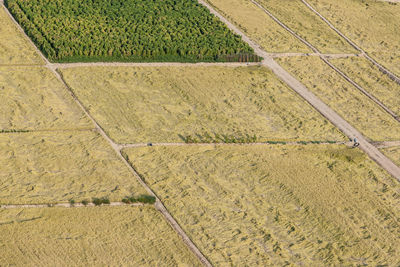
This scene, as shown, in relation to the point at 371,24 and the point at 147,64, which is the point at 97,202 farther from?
the point at 371,24

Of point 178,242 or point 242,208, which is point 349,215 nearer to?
point 242,208

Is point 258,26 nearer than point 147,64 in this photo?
No

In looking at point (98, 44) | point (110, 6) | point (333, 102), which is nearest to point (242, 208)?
point (333, 102)

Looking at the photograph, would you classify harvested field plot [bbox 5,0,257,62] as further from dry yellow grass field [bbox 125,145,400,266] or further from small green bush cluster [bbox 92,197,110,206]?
small green bush cluster [bbox 92,197,110,206]

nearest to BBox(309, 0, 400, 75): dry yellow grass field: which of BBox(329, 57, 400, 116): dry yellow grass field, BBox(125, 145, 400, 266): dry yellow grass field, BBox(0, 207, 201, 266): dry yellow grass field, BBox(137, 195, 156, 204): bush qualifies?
BBox(329, 57, 400, 116): dry yellow grass field

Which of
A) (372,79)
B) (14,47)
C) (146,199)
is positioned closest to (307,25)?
(372,79)
